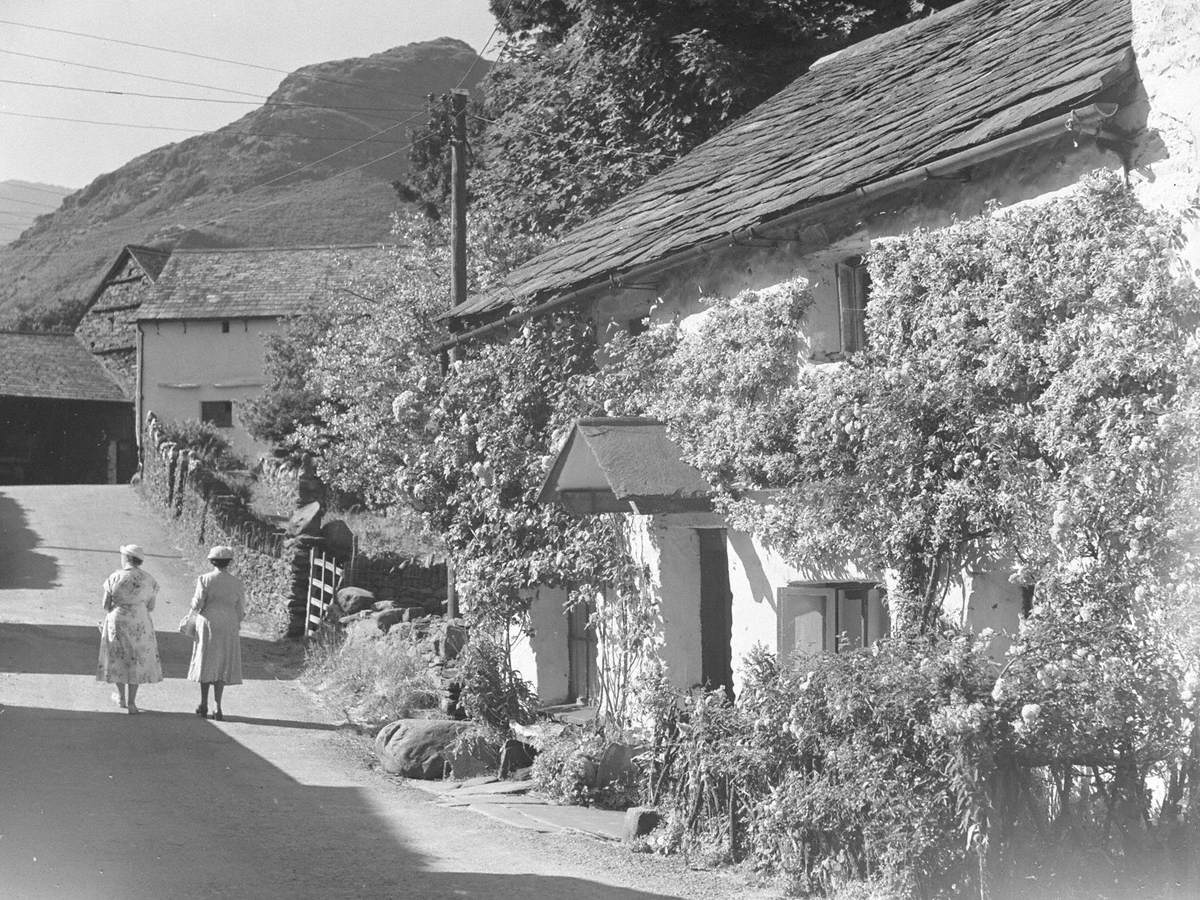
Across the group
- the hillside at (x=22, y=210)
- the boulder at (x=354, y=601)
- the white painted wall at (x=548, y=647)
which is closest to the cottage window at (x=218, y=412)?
the boulder at (x=354, y=601)

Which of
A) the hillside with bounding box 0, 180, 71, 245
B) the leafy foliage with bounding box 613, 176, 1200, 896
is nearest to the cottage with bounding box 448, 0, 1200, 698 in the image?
the leafy foliage with bounding box 613, 176, 1200, 896

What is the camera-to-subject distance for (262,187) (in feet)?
390

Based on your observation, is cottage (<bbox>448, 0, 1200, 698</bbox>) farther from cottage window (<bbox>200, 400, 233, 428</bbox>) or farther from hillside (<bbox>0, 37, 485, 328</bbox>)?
hillside (<bbox>0, 37, 485, 328</bbox>)

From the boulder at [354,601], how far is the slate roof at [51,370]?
95.2ft

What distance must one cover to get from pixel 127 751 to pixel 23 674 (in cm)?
465

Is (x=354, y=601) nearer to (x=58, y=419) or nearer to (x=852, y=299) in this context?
(x=852, y=299)

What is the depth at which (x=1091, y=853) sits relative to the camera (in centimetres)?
635

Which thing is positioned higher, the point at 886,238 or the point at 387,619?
the point at 886,238

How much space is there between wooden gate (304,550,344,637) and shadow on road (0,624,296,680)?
1.97ft

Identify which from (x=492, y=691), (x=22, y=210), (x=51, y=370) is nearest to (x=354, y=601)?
(x=492, y=691)

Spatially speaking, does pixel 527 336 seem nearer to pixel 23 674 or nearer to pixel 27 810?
pixel 27 810

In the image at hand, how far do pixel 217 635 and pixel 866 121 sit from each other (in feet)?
26.3

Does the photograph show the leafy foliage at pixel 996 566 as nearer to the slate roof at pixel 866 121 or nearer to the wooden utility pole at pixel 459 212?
Result: the slate roof at pixel 866 121

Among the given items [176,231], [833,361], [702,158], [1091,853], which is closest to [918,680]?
[1091,853]
